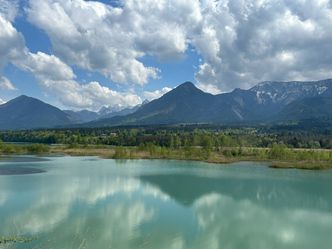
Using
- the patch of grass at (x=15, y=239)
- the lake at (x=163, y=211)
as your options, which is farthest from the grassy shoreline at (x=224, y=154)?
the patch of grass at (x=15, y=239)

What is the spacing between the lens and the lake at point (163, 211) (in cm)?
3194

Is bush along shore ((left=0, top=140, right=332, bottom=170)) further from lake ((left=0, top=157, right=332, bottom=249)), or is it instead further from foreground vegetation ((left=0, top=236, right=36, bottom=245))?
foreground vegetation ((left=0, top=236, right=36, bottom=245))

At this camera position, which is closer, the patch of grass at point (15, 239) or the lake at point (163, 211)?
the patch of grass at point (15, 239)

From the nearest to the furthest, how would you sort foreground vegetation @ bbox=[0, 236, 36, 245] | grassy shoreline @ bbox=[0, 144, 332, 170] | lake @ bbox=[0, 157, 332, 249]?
1. foreground vegetation @ bbox=[0, 236, 36, 245]
2. lake @ bbox=[0, 157, 332, 249]
3. grassy shoreline @ bbox=[0, 144, 332, 170]

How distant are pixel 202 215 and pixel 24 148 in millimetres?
113072

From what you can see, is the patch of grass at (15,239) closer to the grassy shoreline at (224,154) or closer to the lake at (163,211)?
the lake at (163,211)

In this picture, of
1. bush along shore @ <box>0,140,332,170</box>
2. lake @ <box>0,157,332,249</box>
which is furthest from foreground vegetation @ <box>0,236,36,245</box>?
bush along shore @ <box>0,140,332,170</box>

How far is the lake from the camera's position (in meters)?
31.9

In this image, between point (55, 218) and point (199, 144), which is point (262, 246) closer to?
point (55, 218)

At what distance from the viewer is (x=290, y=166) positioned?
100375 millimetres

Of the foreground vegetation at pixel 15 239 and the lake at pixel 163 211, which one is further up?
the foreground vegetation at pixel 15 239

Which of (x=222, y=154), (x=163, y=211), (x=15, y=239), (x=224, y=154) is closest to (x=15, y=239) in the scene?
(x=15, y=239)

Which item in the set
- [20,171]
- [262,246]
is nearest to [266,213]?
[262,246]

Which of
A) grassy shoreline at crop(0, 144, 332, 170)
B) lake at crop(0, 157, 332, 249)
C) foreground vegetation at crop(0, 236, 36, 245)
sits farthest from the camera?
grassy shoreline at crop(0, 144, 332, 170)
